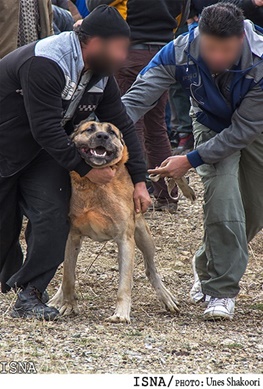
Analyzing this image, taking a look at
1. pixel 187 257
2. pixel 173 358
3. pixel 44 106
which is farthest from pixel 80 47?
pixel 187 257

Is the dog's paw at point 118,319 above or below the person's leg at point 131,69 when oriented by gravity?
above

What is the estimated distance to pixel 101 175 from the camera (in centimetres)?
654

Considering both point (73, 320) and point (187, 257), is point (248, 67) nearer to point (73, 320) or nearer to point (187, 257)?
point (73, 320)

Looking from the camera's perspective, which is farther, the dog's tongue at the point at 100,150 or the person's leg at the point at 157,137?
the person's leg at the point at 157,137

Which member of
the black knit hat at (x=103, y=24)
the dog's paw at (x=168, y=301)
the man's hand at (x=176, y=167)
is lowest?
the dog's paw at (x=168, y=301)

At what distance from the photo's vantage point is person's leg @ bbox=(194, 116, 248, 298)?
676cm

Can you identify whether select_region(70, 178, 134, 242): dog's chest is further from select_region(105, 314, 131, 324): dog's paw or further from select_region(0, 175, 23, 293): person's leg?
select_region(105, 314, 131, 324): dog's paw

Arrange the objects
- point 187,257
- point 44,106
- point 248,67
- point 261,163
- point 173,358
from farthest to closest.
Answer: point 187,257
point 261,163
point 248,67
point 44,106
point 173,358

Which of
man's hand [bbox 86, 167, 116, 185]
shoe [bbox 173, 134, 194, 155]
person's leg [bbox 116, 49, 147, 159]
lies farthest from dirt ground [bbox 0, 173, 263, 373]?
shoe [bbox 173, 134, 194, 155]

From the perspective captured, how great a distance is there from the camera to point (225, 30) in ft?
21.0

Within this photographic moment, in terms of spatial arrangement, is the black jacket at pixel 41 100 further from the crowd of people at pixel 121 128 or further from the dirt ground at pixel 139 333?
the dirt ground at pixel 139 333

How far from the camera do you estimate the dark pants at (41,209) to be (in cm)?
646

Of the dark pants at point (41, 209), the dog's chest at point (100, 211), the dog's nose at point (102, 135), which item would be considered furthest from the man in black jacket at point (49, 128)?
the dog's nose at point (102, 135)
